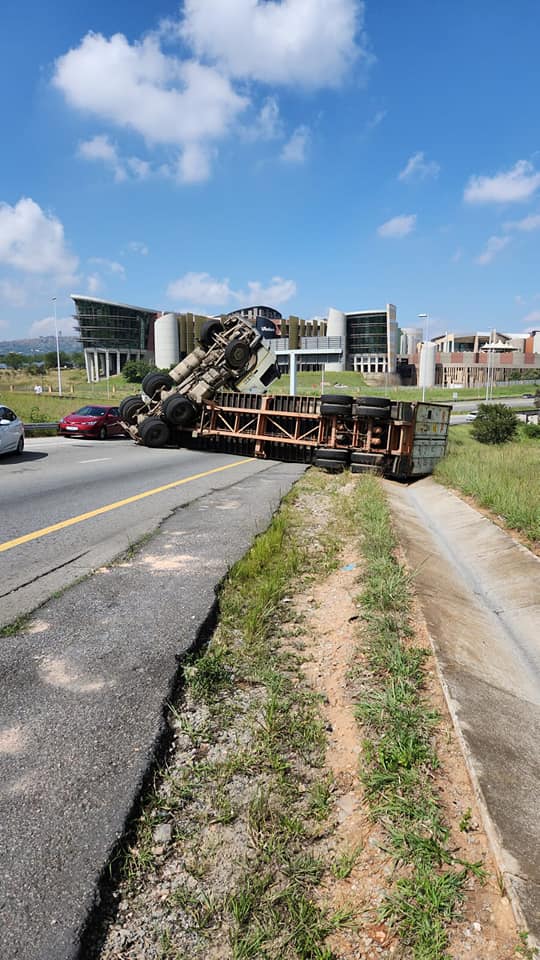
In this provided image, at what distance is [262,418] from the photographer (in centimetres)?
1672

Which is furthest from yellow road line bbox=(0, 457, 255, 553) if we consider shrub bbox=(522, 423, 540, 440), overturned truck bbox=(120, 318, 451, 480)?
shrub bbox=(522, 423, 540, 440)

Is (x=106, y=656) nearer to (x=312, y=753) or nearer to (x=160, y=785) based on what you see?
(x=160, y=785)

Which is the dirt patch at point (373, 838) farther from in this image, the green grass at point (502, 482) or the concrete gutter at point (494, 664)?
the green grass at point (502, 482)

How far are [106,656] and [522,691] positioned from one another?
3.17 meters

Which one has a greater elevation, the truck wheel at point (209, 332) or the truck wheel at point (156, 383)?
the truck wheel at point (209, 332)

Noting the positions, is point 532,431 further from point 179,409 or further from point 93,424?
point 93,424

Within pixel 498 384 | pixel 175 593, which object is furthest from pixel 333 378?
pixel 175 593

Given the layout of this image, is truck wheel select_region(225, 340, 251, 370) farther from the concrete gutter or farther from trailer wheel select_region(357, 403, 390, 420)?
the concrete gutter

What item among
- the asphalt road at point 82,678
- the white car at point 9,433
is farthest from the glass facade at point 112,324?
the asphalt road at point 82,678

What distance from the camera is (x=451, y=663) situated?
13.3ft

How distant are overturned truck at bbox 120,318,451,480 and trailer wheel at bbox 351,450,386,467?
3cm

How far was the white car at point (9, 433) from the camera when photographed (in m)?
13.5

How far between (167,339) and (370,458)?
120630 millimetres

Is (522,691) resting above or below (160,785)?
below
